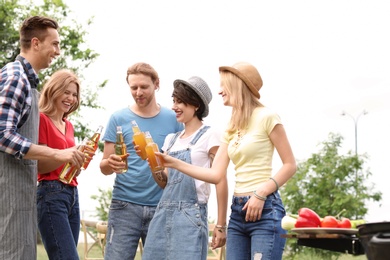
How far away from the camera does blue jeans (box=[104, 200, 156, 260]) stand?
4852 mm

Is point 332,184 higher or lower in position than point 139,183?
higher

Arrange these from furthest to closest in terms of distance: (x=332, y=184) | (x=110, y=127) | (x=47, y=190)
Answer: (x=332, y=184) → (x=110, y=127) → (x=47, y=190)

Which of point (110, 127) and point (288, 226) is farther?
point (110, 127)

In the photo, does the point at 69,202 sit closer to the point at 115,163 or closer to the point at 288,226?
the point at 115,163

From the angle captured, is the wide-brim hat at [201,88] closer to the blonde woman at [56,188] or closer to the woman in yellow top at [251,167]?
the woman in yellow top at [251,167]

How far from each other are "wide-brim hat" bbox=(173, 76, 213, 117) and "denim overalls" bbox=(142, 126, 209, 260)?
0.57 feet

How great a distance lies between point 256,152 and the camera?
3.99m

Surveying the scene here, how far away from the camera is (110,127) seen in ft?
16.5

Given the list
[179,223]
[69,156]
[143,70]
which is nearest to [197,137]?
[179,223]

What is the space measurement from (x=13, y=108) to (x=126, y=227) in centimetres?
130

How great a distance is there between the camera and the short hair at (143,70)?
4.87m

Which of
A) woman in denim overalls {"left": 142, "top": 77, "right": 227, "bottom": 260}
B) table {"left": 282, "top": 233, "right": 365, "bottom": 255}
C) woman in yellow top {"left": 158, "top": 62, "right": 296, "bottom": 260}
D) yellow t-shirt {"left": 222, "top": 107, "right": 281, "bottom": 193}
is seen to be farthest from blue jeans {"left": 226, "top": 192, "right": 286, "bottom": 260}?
table {"left": 282, "top": 233, "right": 365, "bottom": 255}

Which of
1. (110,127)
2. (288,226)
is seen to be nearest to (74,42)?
(110,127)

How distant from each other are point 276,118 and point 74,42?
2066 centimetres
